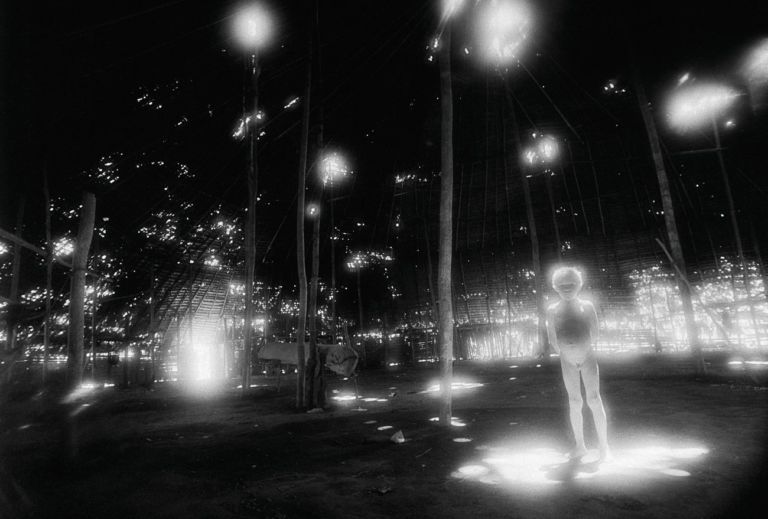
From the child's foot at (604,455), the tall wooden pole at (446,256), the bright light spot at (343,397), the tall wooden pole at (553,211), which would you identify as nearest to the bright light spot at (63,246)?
the bright light spot at (343,397)

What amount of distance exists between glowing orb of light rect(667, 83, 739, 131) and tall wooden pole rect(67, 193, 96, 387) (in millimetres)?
15070

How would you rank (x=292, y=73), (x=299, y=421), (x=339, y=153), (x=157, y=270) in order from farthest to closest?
(x=339, y=153) < (x=157, y=270) < (x=292, y=73) < (x=299, y=421)

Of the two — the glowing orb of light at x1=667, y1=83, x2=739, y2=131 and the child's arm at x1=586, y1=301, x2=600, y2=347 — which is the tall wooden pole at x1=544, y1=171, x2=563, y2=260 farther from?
the child's arm at x1=586, y1=301, x2=600, y2=347

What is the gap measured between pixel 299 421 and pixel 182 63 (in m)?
6.78

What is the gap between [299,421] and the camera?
6254mm

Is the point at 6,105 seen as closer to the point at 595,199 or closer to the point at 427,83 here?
the point at 427,83

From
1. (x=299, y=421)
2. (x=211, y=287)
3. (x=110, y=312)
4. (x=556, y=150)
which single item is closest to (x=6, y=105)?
(x=299, y=421)

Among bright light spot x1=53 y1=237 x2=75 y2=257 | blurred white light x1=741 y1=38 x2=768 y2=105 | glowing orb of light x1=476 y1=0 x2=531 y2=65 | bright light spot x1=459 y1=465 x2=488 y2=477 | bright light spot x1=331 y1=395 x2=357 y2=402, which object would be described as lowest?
bright light spot x1=331 y1=395 x2=357 y2=402

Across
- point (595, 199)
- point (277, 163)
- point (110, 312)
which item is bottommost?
point (110, 312)

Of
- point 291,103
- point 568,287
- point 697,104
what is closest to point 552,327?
point 568,287

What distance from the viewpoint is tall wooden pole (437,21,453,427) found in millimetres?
5328

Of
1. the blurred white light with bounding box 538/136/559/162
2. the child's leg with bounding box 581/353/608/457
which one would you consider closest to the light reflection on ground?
the child's leg with bounding box 581/353/608/457

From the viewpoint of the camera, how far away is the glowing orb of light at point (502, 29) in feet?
28.2

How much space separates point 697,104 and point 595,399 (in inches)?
472
